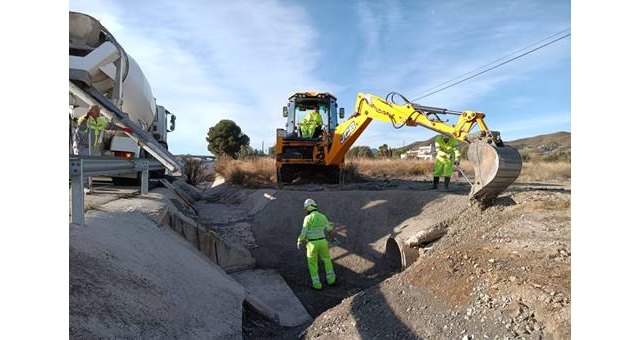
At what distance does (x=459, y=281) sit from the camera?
4.37 m

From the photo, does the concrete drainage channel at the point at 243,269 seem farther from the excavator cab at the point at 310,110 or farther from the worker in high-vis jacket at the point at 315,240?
the excavator cab at the point at 310,110

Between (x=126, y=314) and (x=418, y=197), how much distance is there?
735 cm

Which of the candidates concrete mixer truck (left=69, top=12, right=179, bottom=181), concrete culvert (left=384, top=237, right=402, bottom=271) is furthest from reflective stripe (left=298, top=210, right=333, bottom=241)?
concrete mixer truck (left=69, top=12, right=179, bottom=181)

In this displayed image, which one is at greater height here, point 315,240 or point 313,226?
point 313,226

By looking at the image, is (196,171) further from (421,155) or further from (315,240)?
(421,155)

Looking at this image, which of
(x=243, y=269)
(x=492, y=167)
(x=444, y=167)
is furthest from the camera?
(x=444, y=167)

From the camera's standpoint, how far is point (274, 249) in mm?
9148

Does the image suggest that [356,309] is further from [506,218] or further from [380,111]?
[380,111]

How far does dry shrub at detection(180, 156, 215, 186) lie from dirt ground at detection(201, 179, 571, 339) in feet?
41.1

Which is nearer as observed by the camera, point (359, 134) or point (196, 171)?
point (359, 134)

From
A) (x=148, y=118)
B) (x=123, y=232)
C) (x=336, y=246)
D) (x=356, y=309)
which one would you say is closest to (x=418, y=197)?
(x=336, y=246)

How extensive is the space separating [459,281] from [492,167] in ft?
8.29

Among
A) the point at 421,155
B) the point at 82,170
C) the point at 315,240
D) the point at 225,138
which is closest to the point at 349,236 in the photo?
the point at 315,240

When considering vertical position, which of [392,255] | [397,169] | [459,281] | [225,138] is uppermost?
[225,138]
